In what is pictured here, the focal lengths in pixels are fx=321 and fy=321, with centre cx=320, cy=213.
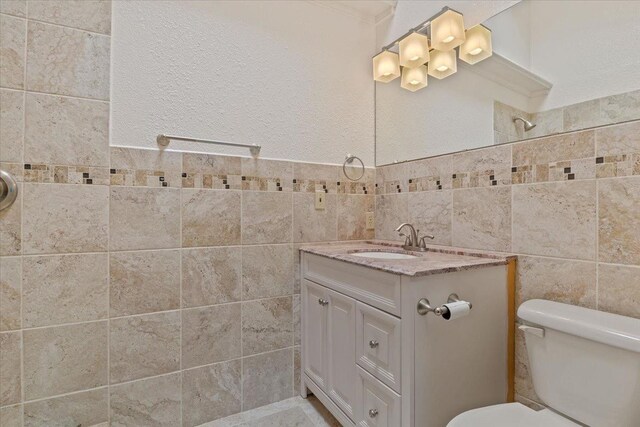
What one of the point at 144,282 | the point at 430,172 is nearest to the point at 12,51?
the point at 144,282

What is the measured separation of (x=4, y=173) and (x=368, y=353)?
5.10ft

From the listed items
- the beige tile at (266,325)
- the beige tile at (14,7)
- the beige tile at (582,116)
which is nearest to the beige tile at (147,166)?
the beige tile at (14,7)

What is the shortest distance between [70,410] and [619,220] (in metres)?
2.19

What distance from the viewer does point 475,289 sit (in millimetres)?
1192

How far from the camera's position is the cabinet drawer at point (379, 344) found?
1080mm

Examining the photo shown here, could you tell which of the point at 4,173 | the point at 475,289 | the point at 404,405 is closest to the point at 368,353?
the point at 404,405

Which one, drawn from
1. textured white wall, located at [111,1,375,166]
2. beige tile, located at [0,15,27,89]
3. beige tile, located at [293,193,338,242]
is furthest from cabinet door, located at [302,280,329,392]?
beige tile, located at [0,15,27,89]

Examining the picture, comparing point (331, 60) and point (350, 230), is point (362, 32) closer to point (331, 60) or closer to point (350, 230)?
point (331, 60)

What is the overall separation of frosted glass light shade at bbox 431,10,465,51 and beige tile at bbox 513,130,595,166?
2.28 feet

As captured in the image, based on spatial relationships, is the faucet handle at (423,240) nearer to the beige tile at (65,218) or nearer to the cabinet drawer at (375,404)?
the cabinet drawer at (375,404)

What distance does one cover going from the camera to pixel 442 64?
174 centimetres

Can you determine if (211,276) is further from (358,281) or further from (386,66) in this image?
(386,66)

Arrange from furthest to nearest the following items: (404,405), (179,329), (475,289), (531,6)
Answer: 1. (179,329)
2. (531,6)
3. (475,289)
4. (404,405)

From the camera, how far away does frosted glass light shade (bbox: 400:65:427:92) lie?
187cm
